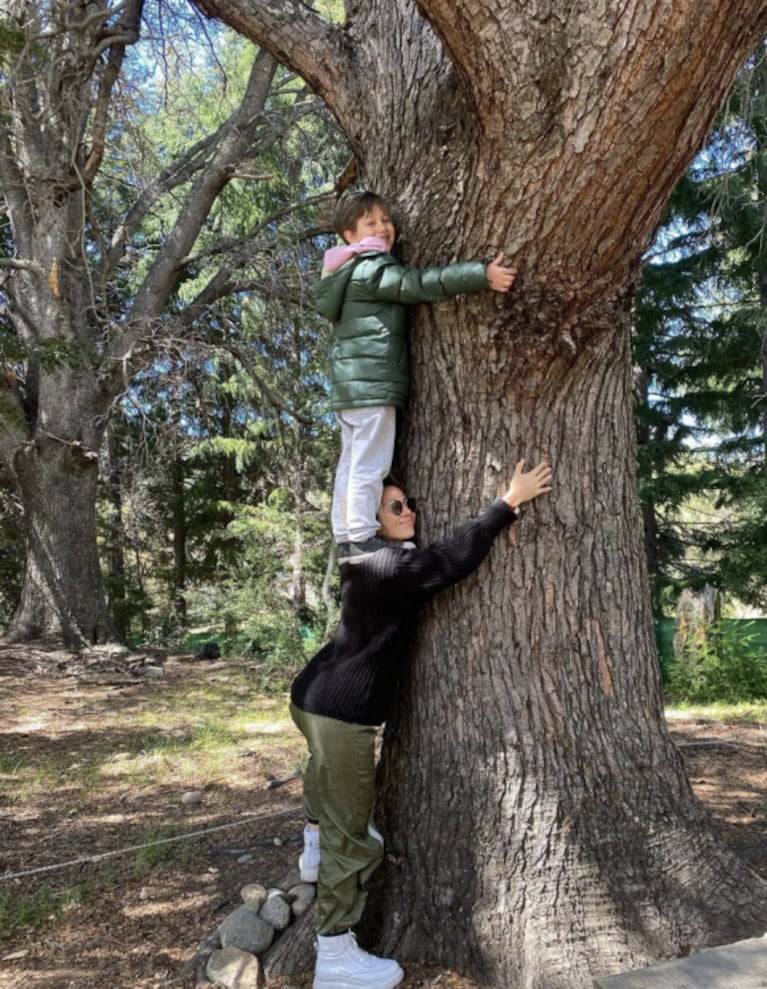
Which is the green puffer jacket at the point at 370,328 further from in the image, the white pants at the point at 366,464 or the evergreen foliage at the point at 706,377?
the evergreen foliage at the point at 706,377

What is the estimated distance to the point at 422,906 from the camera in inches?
105

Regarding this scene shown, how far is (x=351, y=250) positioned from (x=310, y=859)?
2220mm

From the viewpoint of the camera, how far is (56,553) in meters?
9.53

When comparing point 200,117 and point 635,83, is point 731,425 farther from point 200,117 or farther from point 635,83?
point 635,83

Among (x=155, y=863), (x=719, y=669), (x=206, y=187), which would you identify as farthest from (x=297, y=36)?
(x=206, y=187)

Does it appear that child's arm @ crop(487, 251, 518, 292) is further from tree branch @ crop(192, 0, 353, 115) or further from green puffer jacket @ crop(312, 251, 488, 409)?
tree branch @ crop(192, 0, 353, 115)

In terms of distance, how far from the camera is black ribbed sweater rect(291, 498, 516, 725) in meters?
2.59

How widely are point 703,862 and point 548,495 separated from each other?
1325 millimetres

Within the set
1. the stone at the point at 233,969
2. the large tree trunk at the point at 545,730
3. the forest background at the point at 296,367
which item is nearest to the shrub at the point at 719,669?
the forest background at the point at 296,367

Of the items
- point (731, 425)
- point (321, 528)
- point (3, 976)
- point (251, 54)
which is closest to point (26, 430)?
point (321, 528)

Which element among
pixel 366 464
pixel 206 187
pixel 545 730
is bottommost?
pixel 545 730

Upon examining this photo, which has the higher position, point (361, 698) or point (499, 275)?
point (499, 275)

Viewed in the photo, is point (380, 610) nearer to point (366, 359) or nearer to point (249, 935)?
point (366, 359)

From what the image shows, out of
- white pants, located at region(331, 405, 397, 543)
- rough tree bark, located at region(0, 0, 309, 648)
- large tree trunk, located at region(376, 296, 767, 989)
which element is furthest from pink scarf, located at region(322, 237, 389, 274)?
rough tree bark, located at region(0, 0, 309, 648)
